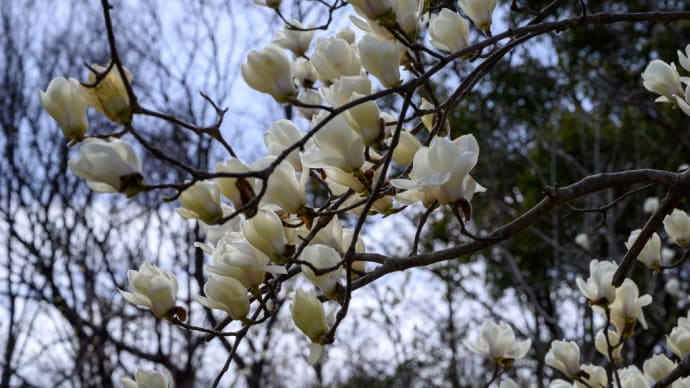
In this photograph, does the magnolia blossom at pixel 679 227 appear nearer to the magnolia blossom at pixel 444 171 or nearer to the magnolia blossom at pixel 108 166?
the magnolia blossom at pixel 444 171

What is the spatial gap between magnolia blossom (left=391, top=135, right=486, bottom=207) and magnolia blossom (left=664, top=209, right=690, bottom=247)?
1.87ft

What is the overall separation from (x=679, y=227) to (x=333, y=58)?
64 centimetres

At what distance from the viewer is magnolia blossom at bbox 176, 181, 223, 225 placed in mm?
667

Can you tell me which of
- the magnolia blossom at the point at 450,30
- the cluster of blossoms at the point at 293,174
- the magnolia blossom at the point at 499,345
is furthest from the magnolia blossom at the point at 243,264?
the magnolia blossom at the point at 499,345

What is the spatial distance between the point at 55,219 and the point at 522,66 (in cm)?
317

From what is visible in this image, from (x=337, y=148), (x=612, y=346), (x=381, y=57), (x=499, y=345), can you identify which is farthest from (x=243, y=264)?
(x=612, y=346)

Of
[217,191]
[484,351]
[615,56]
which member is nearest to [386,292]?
[615,56]

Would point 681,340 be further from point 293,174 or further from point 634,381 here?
point 293,174

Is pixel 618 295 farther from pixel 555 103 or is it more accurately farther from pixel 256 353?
pixel 555 103

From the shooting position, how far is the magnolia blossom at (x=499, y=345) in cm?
119

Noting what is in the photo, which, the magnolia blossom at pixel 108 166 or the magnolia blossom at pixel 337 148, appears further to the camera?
the magnolia blossom at pixel 337 148

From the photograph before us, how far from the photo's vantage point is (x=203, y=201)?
67cm

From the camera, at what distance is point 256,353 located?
427 cm

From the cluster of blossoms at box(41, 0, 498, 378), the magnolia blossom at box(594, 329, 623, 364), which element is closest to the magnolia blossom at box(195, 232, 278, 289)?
the cluster of blossoms at box(41, 0, 498, 378)
